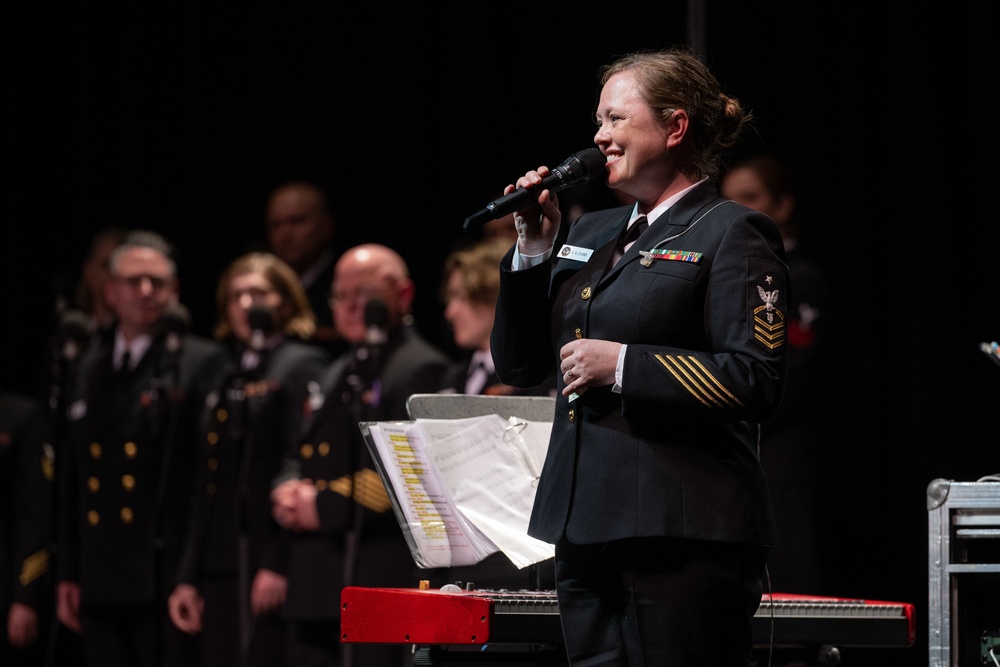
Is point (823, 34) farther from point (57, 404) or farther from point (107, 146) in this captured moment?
point (107, 146)

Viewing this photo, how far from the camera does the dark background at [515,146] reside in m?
4.29

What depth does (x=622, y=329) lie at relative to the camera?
2133 mm

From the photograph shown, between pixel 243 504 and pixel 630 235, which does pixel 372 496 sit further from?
pixel 630 235

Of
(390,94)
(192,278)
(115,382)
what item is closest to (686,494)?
(115,382)

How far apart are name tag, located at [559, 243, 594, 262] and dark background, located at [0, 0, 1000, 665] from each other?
1.06m

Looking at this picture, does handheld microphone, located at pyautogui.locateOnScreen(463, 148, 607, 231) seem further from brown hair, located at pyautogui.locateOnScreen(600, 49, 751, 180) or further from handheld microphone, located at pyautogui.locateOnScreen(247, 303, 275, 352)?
handheld microphone, located at pyautogui.locateOnScreen(247, 303, 275, 352)

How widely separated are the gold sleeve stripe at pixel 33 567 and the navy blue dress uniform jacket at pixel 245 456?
0.70m

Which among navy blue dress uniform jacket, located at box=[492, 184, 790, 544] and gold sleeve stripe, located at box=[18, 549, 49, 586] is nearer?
navy blue dress uniform jacket, located at box=[492, 184, 790, 544]

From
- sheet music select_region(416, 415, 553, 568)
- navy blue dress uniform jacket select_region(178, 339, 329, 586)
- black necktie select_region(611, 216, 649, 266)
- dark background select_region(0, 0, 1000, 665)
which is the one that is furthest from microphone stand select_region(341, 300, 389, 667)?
black necktie select_region(611, 216, 649, 266)

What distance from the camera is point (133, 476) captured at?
191 inches

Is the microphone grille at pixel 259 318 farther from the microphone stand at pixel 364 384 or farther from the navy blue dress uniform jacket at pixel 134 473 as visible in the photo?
the microphone stand at pixel 364 384

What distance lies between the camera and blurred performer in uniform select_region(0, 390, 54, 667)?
507 cm

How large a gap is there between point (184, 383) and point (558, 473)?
9.90 feet

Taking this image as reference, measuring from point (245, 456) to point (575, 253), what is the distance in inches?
98.7
